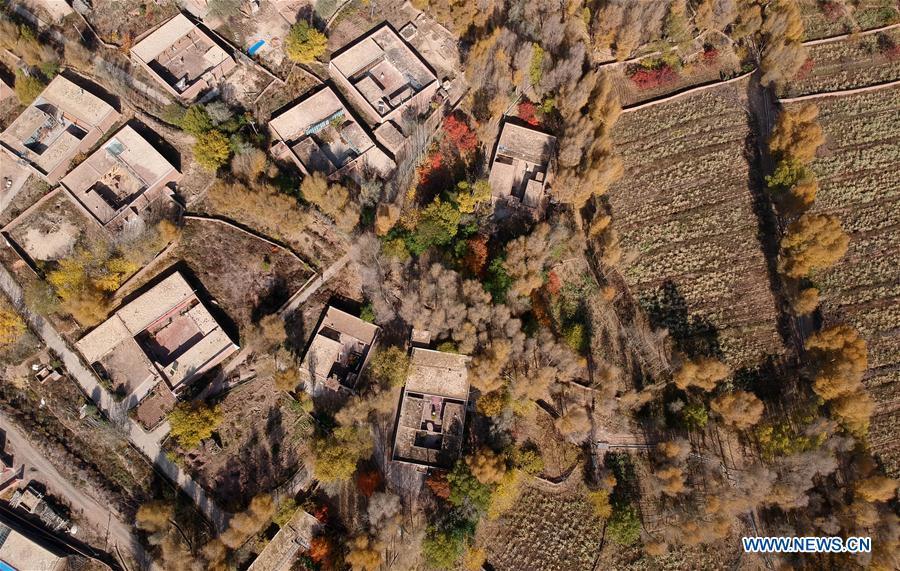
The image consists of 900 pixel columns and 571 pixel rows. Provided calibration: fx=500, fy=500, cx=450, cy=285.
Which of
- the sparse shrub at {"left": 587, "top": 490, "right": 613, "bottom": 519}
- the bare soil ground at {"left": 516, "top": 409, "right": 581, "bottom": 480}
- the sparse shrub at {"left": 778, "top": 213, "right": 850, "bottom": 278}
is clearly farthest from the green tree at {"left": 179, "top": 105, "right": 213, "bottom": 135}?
the sparse shrub at {"left": 778, "top": 213, "right": 850, "bottom": 278}

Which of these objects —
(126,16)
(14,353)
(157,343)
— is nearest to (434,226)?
(157,343)

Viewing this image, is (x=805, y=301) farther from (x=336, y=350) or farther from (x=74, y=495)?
(x=74, y=495)

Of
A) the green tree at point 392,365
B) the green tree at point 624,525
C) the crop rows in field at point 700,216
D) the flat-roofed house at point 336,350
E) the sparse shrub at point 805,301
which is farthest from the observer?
the crop rows in field at point 700,216

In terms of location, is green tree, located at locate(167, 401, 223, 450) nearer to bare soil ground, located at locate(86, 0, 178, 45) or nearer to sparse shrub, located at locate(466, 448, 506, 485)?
sparse shrub, located at locate(466, 448, 506, 485)

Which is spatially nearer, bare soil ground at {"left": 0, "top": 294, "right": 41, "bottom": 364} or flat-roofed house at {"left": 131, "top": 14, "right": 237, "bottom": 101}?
bare soil ground at {"left": 0, "top": 294, "right": 41, "bottom": 364}

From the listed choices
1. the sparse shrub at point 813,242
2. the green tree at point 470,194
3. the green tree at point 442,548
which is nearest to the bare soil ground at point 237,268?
the green tree at point 470,194

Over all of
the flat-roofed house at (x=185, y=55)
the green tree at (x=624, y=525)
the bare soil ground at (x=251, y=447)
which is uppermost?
the flat-roofed house at (x=185, y=55)

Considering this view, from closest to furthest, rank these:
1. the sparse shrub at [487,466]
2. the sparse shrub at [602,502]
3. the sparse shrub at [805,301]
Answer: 1. the sparse shrub at [487,466]
2. the sparse shrub at [602,502]
3. the sparse shrub at [805,301]

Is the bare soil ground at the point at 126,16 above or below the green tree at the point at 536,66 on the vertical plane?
above

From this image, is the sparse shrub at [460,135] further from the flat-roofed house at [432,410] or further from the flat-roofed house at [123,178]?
the flat-roofed house at [123,178]
